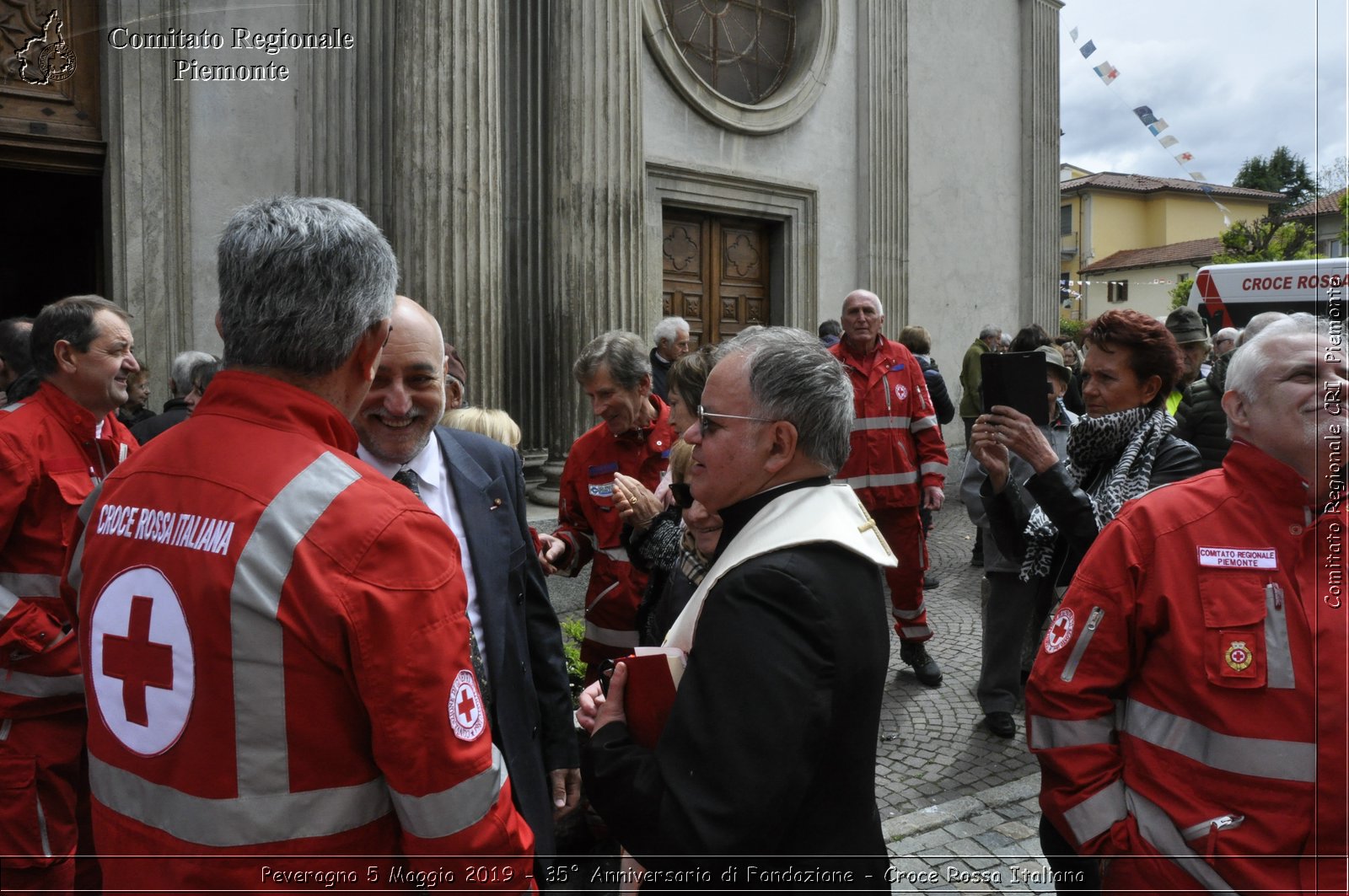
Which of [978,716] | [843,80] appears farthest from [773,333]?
[843,80]

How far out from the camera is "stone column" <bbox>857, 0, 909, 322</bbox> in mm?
10820

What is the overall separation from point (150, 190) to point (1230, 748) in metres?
6.83

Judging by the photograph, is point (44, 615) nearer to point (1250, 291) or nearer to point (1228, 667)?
point (1228, 667)

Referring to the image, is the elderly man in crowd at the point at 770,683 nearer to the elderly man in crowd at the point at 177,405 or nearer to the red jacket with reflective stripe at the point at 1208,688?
the red jacket with reflective stripe at the point at 1208,688

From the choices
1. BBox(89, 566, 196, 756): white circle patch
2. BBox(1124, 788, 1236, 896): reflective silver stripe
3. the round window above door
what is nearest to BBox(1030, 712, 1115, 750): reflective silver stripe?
BBox(1124, 788, 1236, 896): reflective silver stripe

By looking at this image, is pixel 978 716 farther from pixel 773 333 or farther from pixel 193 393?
pixel 193 393

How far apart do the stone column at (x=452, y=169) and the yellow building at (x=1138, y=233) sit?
3661 centimetres

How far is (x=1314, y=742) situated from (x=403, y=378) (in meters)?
2.09

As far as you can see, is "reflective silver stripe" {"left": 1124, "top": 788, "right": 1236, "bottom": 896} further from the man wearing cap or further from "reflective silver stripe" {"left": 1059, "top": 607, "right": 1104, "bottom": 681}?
the man wearing cap

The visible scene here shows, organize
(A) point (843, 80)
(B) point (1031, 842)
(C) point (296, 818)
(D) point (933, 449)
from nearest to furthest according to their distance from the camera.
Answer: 1. (C) point (296, 818)
2. (B) point (1031, 842)
3. (D) point (933, 449)
4. (A) point (843, 80)

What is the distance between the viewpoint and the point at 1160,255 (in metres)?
41.9

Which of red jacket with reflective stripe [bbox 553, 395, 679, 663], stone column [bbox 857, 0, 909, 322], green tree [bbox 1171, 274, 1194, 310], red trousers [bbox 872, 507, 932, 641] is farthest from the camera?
green tree [bbox 1171, 274, 1194, 310]

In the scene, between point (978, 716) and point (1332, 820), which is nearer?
point (1332, 820)

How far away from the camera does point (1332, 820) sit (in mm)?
1764
